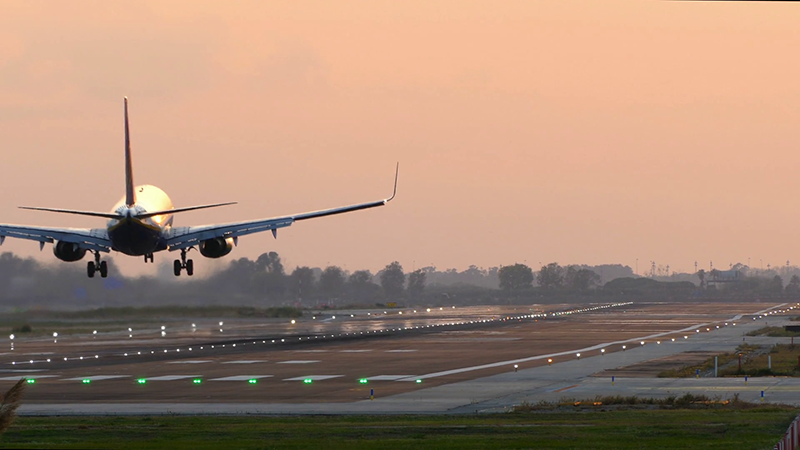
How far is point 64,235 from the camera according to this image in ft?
227

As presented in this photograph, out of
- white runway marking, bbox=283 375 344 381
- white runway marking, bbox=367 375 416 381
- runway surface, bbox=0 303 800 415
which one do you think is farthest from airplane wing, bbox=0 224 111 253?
white runway marking, bbox=367 375 416 381

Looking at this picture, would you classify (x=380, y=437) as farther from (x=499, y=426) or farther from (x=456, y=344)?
(x=456, y=344)

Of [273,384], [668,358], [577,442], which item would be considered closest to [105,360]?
[273,384]

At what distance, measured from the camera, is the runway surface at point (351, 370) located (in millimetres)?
45344

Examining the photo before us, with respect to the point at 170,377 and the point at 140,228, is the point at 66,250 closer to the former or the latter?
the point at 140,228

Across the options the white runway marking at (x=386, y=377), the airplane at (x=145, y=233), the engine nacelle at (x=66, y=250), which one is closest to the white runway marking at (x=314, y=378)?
the white runway marking at (x=386, y=377)

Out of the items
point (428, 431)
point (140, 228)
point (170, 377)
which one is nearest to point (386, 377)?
point (170, 377)

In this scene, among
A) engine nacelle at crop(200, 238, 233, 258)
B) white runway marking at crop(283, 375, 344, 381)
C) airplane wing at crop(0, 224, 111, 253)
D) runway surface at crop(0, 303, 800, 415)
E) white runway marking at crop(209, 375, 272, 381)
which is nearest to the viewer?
runway surface at crop(0, 303, 800, 415)

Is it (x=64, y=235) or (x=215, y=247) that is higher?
(x=64, y=235)

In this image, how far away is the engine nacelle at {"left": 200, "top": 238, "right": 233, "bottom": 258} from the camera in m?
70.6

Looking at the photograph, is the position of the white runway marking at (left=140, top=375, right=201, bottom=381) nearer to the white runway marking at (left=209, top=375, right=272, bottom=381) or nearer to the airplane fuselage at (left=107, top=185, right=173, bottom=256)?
the white runway marking at (left=209, top=375, right=272, bottom=381)

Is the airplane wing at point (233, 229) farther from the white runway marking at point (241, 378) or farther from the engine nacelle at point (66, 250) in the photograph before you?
the white runway marking at point (241, 378)

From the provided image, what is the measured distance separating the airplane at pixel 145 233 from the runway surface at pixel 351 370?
23.4 feet

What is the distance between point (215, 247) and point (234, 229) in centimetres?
173
